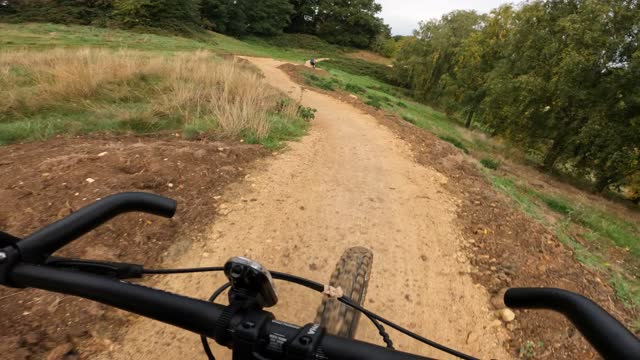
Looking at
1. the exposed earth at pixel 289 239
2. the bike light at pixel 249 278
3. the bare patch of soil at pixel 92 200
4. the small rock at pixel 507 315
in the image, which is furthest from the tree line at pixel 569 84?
the bike light at pixel 249 278

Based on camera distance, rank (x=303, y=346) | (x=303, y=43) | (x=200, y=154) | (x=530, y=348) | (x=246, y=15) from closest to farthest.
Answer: (x=303, y=346)
(x=530, y=348)
(x=200, y=154)
(x=246, y=15)
(x=303, y=43)

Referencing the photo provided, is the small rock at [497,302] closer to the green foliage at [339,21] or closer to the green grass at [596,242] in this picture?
the green grass at [596,242]

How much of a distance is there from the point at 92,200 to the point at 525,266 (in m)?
5.68

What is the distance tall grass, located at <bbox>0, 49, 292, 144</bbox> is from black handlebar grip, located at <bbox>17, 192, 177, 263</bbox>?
6.24 metres

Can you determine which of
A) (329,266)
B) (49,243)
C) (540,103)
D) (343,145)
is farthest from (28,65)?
(540,103)

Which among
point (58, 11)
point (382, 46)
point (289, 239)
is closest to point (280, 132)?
point (289, 239)

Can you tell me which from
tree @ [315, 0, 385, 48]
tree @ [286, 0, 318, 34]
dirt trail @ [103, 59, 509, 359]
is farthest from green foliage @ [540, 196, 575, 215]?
tree @ [286, 0, 318, 34]

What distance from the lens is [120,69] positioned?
10.3 m

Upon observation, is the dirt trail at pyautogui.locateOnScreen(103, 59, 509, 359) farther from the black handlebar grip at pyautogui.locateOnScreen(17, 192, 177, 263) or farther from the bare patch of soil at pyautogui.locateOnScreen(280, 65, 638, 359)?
the black handlebar grip at pyautogui.locateOnScreen(17, 192, 177, 263)

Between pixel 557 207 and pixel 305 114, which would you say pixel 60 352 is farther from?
pixel 557 207

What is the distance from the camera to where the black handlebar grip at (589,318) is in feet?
2.44

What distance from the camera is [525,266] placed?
14.3 ft

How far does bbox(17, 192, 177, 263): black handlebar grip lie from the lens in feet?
3.59

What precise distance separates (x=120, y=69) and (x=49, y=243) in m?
11.2
